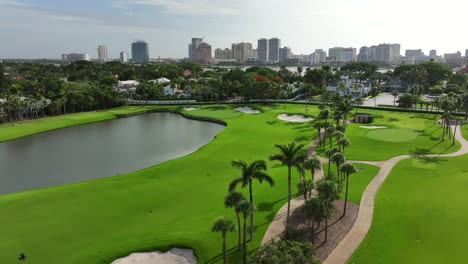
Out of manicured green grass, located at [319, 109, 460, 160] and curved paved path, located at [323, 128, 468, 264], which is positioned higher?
manicured green grass, located at [319, 109, 460, 160]

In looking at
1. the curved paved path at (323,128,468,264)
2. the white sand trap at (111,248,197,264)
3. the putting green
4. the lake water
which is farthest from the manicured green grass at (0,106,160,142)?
the putting green

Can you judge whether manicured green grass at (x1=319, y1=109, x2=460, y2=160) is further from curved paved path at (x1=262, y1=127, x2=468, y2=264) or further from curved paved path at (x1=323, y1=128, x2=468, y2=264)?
curved paved path at (x1=262, y1=127, x2=468, y2=264)

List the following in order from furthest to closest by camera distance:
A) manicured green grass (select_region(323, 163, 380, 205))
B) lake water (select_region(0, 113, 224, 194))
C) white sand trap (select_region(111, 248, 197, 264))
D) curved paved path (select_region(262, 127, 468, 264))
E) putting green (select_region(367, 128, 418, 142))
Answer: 1. putting green (select_region(367, 128, 418, 142))
2. lake water (select_region(0, 113, 224, 194))
3. manicured green grass (select_region(323, 163, 380, 205))
4. curved paved path (select_region(262, 127, 468, 264))
5. white sand trap (select_region(111, 248, 197, 264))

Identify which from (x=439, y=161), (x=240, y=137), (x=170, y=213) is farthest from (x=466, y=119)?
(x=170, y=213)

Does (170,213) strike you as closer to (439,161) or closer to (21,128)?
(439,161)

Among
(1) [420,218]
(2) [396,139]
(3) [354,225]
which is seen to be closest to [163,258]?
(3) [354,225]

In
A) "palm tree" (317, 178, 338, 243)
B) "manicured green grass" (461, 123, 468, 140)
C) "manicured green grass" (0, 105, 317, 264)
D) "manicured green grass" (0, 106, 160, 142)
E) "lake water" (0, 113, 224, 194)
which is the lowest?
"lake water" (0, 113, 224, 194)

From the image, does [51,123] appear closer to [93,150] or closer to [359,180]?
[93,150]
